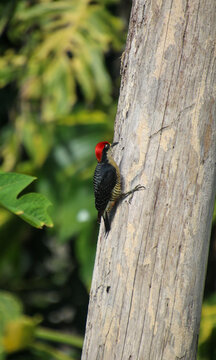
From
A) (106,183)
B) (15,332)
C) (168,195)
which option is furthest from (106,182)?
(15,332)

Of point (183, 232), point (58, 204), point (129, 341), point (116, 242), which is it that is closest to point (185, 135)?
point (183, 232)

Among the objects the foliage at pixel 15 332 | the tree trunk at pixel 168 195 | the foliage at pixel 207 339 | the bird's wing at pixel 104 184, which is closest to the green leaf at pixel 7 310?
the foliage at pixel 15 332

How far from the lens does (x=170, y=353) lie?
5.89 feet

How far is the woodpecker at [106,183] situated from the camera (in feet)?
6.51

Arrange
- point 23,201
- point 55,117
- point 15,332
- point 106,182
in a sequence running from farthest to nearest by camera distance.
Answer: point 55,117 → point 15,332 → point 106,182 → point 23,201

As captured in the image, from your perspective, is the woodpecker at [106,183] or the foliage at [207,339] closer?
the woodpecker at [106,183]

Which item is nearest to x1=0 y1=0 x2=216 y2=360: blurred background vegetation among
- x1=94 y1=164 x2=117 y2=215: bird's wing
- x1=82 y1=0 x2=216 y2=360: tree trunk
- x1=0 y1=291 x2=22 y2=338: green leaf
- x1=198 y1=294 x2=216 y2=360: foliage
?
x1=0 y1=291 x2=22 y2=338: green leaf

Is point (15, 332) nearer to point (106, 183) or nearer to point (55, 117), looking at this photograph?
point (55, 117)

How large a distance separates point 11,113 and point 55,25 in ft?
2.66

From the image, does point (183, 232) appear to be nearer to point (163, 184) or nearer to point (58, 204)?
point (163, 184)

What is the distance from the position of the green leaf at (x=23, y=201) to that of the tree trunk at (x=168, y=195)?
0.32m

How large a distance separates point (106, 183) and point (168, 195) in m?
0.35

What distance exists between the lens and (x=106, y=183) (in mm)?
2072

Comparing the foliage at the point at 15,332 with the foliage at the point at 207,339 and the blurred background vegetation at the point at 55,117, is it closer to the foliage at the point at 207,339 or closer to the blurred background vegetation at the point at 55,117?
the blurred background vegetation at the point at 55,117
